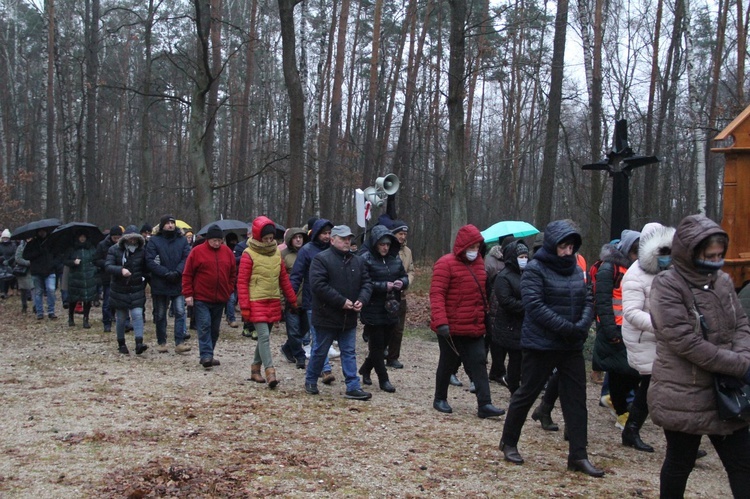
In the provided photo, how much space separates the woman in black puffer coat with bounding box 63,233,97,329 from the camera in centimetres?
1345

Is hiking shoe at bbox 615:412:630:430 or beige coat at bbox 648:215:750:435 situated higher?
beige coat at bbox 648:215:750:435

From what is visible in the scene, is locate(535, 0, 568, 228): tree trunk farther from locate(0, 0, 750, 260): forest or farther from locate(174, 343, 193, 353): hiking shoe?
locate(174, 343, 193, 353): hiking shoe

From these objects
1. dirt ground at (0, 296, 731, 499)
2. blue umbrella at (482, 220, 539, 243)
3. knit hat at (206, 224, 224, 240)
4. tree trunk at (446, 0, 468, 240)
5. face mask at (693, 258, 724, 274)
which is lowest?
dirt ground at (0, 296, 731, 499)

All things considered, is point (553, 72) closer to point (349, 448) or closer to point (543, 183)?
point (543, 183)

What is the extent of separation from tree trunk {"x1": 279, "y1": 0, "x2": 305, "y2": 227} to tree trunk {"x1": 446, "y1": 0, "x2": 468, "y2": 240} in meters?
3.72

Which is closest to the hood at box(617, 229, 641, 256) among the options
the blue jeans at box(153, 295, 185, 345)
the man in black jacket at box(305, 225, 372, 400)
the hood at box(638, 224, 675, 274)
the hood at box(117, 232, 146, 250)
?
the hood at box(638, 224, 675, 274)

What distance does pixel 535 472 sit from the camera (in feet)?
19.1

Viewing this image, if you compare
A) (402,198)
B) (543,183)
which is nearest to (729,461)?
(543,183)

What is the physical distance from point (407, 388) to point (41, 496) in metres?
5.17

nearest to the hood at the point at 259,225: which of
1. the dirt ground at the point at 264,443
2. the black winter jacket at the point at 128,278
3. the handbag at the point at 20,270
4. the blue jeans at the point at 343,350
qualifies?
the blue jeans at the point at 343,350

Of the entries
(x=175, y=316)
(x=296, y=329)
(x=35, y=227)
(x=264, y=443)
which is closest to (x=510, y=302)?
(x=264, y=443)

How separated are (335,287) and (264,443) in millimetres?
2247

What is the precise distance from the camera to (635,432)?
675cm

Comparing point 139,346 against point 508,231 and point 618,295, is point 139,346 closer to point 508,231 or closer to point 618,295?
point 508,231
